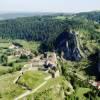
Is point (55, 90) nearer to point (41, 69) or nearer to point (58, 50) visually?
point (41, 69)

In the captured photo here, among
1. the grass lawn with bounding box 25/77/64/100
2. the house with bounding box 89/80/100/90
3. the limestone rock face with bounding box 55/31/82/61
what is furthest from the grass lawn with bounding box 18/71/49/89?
the limestone rock face with bounding box 55/31/82/61

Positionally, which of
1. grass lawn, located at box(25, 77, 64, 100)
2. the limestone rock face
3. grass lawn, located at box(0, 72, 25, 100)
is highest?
grass lawn, located at box(0, 72, 25, 100)

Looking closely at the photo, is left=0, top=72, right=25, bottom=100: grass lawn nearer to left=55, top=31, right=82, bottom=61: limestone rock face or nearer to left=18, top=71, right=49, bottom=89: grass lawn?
left=18, top=71, right=49, bottom=89: grass lawn

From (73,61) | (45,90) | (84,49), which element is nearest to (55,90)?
(45,90)

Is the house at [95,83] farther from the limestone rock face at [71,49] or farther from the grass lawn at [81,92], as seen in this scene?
the limestone rock face at [71,49]

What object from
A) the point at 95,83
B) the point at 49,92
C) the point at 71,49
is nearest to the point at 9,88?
the point at 49,92

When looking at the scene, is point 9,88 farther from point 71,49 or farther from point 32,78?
point 71,49
